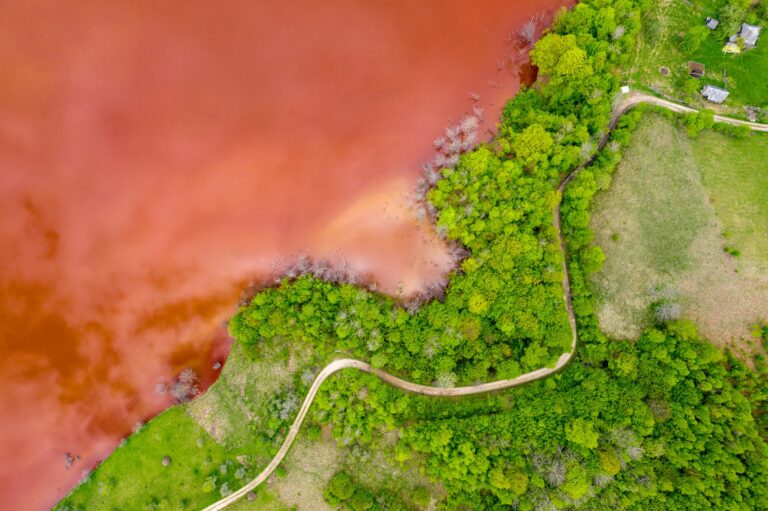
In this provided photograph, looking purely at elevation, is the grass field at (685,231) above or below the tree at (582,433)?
above

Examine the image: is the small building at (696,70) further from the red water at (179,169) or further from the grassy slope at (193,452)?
the grassy slope at (193,452)

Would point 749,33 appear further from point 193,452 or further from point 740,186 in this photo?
point 193,452

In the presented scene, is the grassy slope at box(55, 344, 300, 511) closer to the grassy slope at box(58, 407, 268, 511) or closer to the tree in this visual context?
the grassy slope at box(58, 407, 268, 511)

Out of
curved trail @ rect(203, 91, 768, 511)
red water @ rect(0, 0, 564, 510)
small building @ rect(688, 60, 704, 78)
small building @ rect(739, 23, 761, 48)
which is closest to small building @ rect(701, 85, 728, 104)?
small building @ rect(688, 60, 704, 78)

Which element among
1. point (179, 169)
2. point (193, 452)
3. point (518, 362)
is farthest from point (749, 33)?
point (193, 452)

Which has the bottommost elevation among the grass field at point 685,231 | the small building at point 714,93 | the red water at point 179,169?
the grass field at point 685,231

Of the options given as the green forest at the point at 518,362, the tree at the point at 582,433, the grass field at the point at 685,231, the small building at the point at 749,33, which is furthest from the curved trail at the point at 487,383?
the small building at the point at 749,33

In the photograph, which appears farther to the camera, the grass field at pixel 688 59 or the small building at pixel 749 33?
the grass field at pixel 688 59

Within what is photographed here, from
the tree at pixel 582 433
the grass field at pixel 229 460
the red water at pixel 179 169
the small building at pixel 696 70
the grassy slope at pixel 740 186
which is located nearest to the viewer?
the tree at pixel 582 433
